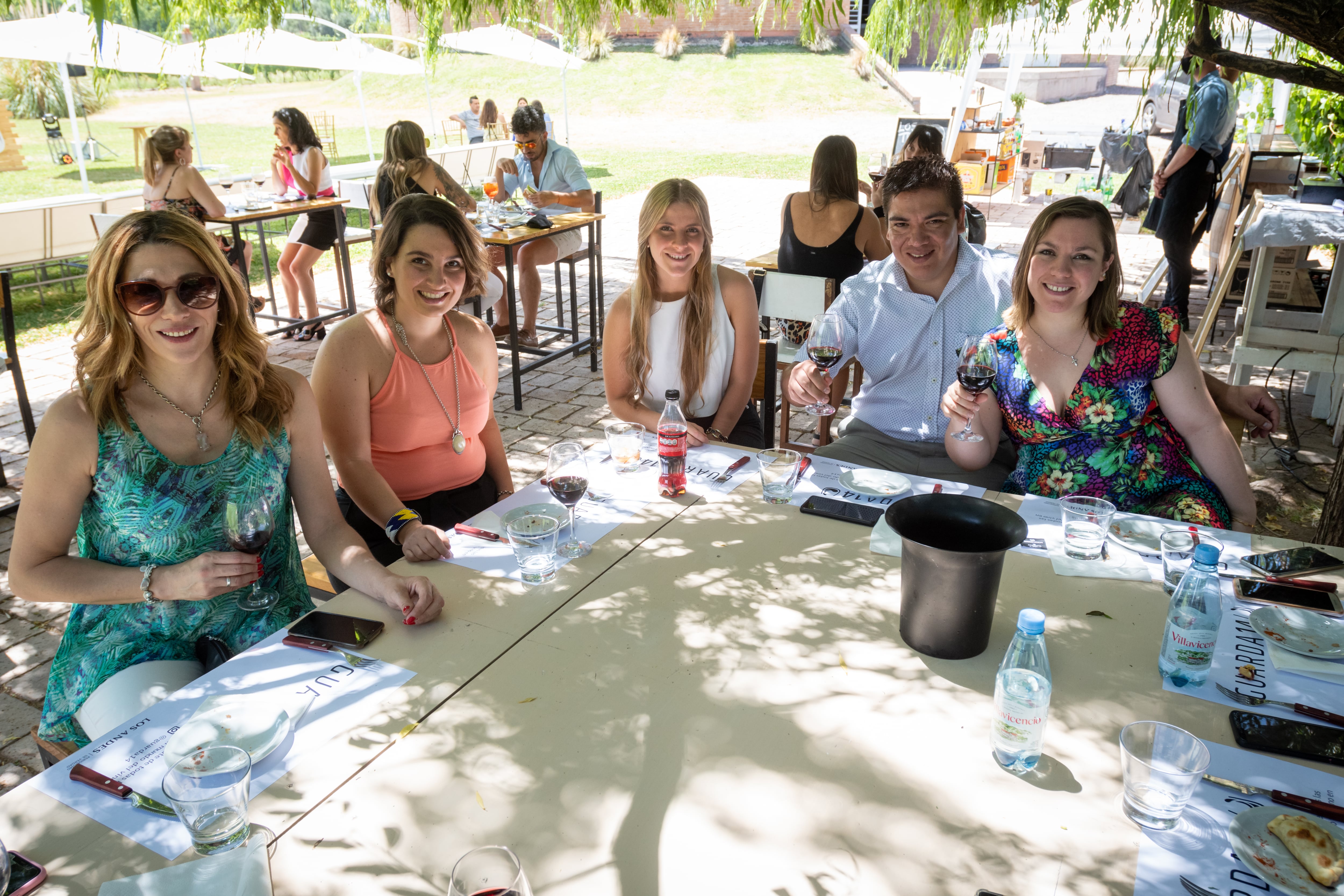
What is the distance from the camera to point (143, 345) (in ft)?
7.18

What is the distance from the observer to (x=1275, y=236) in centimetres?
458

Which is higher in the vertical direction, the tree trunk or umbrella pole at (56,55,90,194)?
umbrella pole at (56,55,90,194)

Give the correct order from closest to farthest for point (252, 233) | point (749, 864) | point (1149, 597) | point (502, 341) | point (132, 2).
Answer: point (749, 864) < point (132, 2) < point (1149, 597) < point (502, 341) < point (252, 233)

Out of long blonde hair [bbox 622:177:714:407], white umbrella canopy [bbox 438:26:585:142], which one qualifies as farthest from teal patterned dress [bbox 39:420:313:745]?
white umbrella canopy [bbox 438:26:585:142]

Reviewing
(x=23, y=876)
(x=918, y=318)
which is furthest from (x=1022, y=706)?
(x=918, y=318)

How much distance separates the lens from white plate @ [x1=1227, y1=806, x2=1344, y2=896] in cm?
123

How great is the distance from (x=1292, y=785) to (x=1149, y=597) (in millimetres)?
605

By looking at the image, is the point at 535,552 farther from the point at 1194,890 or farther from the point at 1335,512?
the point at 1335,512

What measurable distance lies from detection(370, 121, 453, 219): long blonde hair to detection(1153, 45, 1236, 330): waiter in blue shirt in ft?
19.7

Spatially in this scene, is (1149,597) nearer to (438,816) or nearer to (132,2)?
(438,816)

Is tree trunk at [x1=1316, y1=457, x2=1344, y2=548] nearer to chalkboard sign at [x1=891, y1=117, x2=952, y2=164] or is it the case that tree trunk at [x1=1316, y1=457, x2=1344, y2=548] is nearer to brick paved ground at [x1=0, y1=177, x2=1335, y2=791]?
brick paved ground at [x1=0, y1=177, x2=1335, y2=791]

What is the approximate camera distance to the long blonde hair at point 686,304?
349cm

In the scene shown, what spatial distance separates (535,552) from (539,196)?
20.5 ft

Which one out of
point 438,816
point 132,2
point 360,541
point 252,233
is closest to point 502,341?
point 360,541
